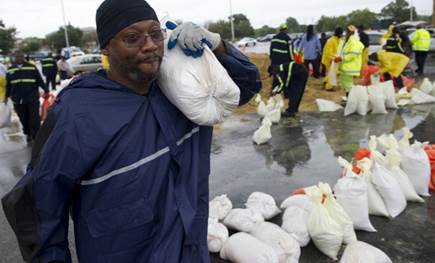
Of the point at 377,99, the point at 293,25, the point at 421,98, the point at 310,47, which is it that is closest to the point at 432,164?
the point at 377,99

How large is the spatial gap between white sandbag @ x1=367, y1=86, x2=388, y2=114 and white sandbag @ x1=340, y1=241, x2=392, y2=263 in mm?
5569

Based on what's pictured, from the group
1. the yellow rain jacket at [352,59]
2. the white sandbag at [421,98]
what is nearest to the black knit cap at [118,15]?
the yellow rain jacket at [352,59]

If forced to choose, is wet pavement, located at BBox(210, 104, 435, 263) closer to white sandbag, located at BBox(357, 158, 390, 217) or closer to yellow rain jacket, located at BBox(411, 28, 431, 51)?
white sandbag, located at BBox(357, 158, 390, 217)

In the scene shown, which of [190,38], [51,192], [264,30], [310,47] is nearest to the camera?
[51,192]

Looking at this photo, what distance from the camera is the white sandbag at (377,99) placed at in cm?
757

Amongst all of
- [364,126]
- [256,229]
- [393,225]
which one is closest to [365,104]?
[364,126]

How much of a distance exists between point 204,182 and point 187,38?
63 centimetres

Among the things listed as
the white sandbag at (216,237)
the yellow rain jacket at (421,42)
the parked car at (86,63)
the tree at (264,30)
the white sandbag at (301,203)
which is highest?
the tree at (264,30)

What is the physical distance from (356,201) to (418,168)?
1.02 m

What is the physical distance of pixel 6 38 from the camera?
5141 centimetres

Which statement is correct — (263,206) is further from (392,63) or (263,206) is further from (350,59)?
(392,63)

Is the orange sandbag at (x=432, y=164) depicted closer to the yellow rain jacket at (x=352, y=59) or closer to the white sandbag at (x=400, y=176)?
the white sandbag at (x=400, y=176)

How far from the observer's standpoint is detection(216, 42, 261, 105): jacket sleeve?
1756 millimetres

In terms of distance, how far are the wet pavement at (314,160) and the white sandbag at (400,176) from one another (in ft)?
0.30
